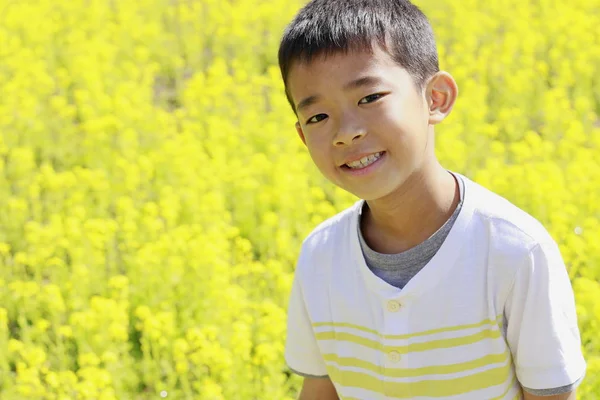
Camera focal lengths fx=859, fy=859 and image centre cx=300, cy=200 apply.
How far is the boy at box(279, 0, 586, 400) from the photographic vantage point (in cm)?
155

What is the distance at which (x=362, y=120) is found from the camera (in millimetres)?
1574

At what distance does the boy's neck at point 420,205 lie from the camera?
1685 millimetres

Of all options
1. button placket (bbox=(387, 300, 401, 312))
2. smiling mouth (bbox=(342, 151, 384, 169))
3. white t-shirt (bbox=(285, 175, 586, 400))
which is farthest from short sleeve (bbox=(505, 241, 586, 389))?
smiling mouth (bbox=(342, 151, 384, 169))

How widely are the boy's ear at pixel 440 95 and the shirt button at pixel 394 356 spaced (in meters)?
0.46

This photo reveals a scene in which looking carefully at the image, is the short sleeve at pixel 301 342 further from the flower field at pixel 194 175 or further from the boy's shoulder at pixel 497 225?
the flower field at pixel 194 175

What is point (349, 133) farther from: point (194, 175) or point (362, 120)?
point (194, 175)

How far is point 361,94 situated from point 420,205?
0.87 ft

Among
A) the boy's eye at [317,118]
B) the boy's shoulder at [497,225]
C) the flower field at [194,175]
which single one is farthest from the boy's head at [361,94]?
the flower field at [194,175]

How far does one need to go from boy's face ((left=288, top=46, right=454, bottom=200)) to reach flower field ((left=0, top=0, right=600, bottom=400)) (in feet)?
4.83

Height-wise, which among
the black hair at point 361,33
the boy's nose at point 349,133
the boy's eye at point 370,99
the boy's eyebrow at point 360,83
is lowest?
the boy's nose at point 349,133

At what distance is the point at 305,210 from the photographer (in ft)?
14.2

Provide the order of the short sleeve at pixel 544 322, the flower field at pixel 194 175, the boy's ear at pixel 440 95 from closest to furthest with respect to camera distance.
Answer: the short sleeve at pixel 544 322
the boy's ear at pixel 440 95
the flower field at pixel 194 175

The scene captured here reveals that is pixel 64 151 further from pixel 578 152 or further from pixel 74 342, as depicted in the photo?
pixel 578 152

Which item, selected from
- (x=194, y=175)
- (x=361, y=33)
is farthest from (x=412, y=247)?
(x=194, y=175)
